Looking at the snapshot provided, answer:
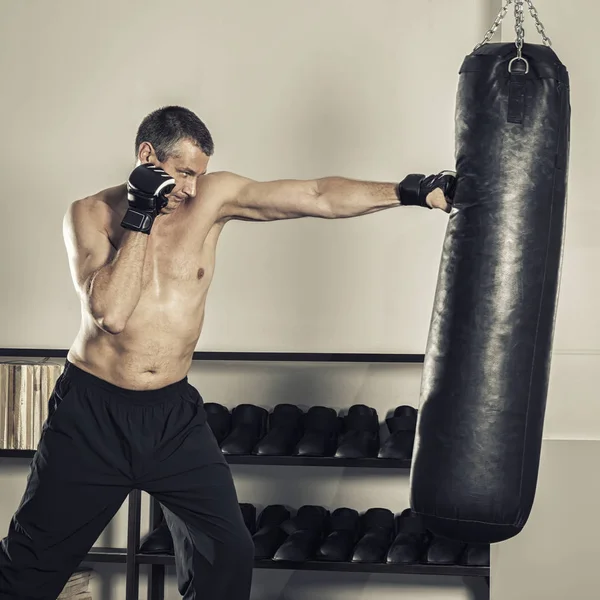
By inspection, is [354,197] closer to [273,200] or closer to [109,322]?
[273,200]

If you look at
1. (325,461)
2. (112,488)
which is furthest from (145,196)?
(325,461)

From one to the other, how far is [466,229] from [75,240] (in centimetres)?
122

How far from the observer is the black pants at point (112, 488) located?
2559mm

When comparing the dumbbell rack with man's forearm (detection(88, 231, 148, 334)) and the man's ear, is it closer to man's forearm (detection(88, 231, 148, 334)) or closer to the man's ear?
man's forearm (detection(88, 231, 148, 334))

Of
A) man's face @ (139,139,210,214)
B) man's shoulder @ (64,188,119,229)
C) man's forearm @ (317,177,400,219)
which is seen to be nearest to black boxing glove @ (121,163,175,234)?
man's face @ (139,139,210,214)

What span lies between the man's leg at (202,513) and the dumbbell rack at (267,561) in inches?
21.8

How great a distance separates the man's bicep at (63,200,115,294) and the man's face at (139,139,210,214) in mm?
249

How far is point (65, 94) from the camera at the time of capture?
403cm

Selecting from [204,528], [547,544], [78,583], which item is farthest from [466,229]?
[78,583]

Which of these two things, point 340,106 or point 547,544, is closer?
point 547,544

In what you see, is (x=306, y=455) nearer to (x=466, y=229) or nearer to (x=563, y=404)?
(x=563, y=404)

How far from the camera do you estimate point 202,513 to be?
266 centimetres

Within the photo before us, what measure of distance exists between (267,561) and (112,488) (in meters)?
0.81

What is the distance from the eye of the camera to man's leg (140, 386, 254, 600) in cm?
263
